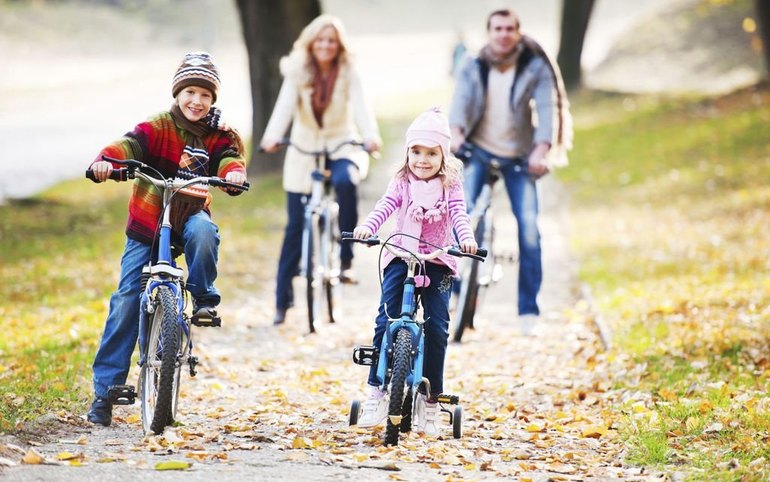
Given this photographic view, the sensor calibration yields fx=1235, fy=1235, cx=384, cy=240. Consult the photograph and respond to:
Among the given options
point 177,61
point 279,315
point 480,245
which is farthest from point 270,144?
point 177,61

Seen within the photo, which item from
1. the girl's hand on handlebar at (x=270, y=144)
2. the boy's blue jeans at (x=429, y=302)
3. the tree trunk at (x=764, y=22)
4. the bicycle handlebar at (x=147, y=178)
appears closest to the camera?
the bicycle handlebar at (x=147, y=178)

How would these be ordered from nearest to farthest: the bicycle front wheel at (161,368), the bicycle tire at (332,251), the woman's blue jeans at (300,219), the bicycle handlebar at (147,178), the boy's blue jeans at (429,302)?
the bicycle front wheel at (161,368) → the bicycle handlebar at (147,178) → the boy's blue jeans at (429,302) → the woman's blue jeans at (300,219) → the bicycle tire at (332,251)

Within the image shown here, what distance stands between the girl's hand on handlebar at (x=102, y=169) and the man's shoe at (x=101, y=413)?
1233 mm

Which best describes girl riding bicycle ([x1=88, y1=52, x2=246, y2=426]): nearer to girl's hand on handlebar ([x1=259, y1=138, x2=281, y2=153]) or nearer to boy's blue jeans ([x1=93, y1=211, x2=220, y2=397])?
boy's blue jeans ([x1=93, y1=211, x2=220, y2=397])

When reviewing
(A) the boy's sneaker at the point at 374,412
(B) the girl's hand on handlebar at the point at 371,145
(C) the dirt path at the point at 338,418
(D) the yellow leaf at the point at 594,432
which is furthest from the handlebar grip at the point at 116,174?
(B) the girl's hand on handlebar at the point at 371,145

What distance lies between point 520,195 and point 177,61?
37.4m

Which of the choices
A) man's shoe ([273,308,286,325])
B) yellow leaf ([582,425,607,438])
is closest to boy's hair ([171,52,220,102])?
yellow leaf ([582,425,607,438])

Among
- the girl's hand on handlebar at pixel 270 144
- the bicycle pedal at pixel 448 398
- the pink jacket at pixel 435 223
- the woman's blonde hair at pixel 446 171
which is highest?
the girl's hand on handlebar at pixel 270 144

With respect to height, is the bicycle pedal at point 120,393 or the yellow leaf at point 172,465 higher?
the bicycle pedal at point 120,393

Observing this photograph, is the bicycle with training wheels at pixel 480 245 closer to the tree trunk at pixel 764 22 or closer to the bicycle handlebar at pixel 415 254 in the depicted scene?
the bicycle handlebar at pixel 415 254

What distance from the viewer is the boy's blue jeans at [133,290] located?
6.43 metres

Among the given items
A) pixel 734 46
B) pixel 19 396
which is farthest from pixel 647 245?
pixel 734 46

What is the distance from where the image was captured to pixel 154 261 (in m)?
6.63

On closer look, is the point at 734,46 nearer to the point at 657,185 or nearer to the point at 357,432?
the point at 657,185
